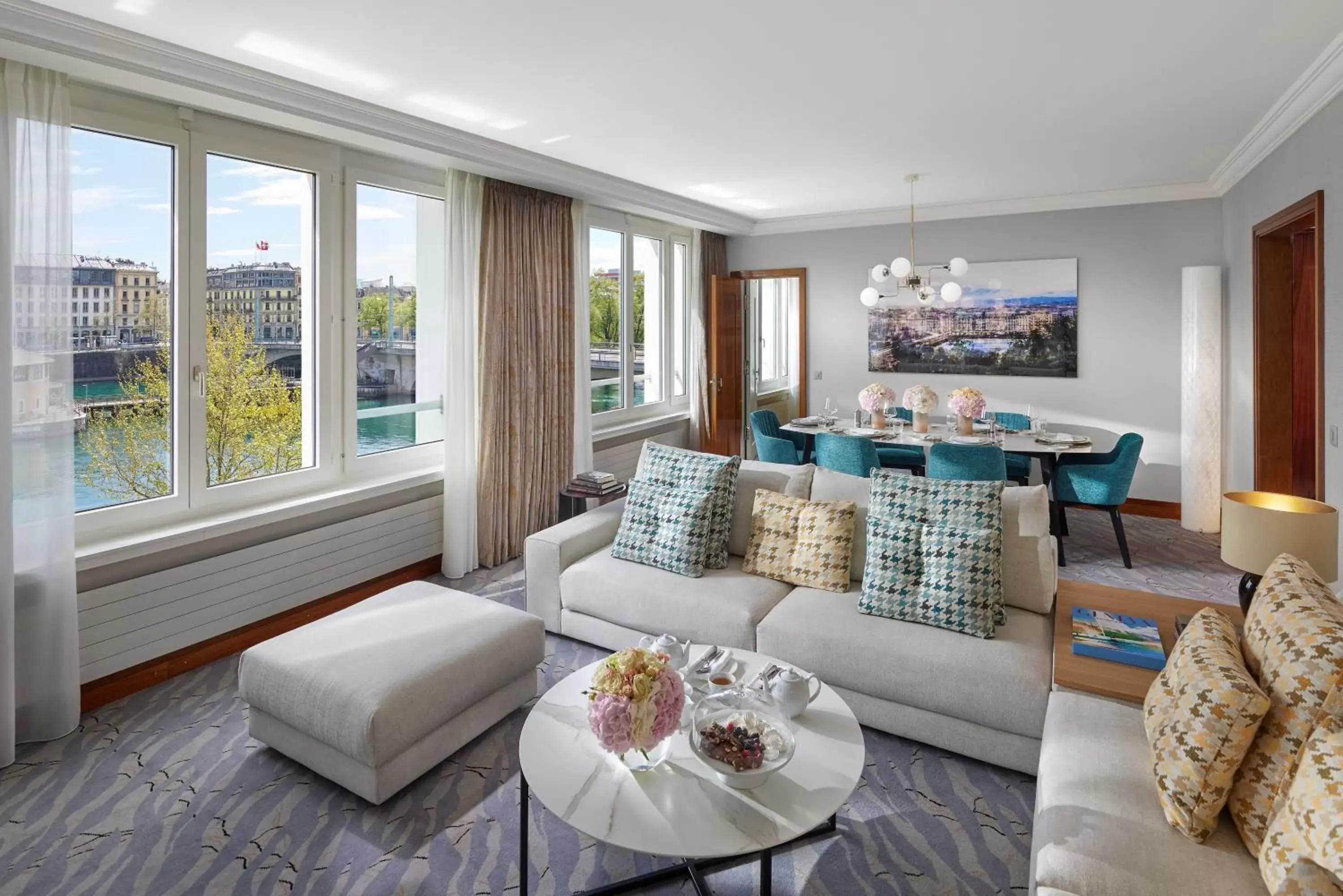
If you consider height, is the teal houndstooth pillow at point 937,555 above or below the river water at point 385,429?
below

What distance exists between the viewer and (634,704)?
1688mm

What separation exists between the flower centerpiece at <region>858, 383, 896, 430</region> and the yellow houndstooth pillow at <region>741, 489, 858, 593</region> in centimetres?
259

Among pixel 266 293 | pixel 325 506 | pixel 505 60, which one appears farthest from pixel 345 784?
pixel 505 60

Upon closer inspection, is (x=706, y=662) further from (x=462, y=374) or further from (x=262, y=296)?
(x=262, y=296)

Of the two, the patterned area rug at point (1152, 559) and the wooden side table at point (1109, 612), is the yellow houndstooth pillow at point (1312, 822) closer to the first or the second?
the wooden side table at point (1109, 612)

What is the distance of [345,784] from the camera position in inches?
89.0

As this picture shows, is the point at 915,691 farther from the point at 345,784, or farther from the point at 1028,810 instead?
the point at 345,784

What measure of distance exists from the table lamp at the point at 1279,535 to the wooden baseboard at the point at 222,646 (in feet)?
12.5

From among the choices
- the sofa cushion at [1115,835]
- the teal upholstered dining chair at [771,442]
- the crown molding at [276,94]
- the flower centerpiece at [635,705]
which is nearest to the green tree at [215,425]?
the crown molding at [276,94]

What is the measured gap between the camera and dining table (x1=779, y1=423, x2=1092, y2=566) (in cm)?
467

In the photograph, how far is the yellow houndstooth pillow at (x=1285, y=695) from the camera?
54.7 inches

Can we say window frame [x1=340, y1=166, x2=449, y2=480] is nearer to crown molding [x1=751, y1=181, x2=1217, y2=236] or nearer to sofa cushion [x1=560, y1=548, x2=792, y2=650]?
sofa cushion [x1=560, y1=548, x2=792, y2=650]

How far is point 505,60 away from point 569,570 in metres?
2.16

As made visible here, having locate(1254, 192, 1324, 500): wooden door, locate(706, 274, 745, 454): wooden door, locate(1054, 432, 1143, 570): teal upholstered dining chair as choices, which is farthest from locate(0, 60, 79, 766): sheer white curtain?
locate(1254, 192, 1324, 500): wooden door
